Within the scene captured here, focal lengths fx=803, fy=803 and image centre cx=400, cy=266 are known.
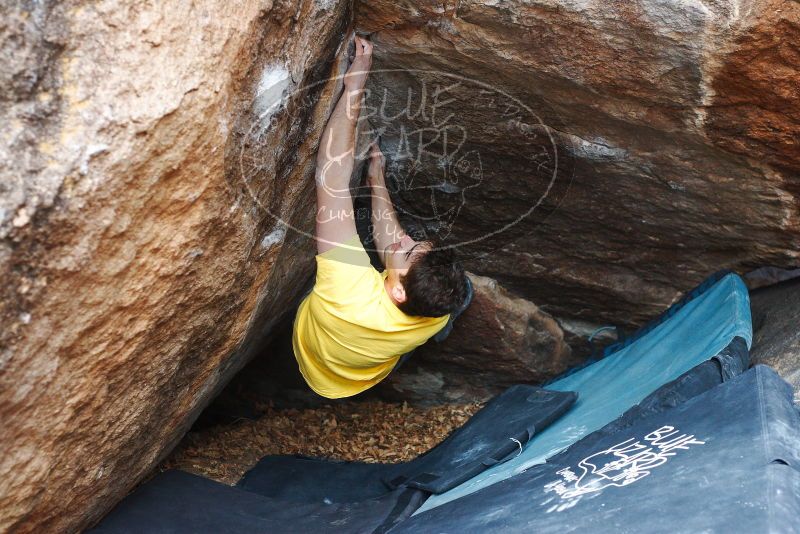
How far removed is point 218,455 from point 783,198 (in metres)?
2.45

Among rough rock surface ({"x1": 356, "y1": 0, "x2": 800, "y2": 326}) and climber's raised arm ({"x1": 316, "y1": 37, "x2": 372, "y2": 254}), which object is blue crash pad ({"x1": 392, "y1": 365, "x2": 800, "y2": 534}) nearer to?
rough rock surface ({"x1": 356, "y1": 0, "x2": 800, "y2": 326})

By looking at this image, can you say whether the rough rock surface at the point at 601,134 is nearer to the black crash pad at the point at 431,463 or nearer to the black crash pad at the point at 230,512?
the black crash pad at the point at 431,463

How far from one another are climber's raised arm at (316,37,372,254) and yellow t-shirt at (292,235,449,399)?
0.07 metres

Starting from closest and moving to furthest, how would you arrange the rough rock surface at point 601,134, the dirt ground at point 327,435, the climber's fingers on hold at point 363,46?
1. the rough rock surface at point 601,134
2. the climber's fingers on hold at point 363,46
3. the dirt ground at point 327,435

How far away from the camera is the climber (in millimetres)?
2639

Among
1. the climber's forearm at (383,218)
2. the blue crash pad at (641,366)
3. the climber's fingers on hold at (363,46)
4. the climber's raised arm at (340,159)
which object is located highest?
the climber's fingers on hold at (363,46)

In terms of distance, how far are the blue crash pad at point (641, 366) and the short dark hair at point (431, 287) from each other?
0.60 metres

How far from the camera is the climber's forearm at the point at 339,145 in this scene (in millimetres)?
2588

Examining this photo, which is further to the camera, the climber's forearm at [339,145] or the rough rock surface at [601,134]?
the climber's forearm at [339,145]

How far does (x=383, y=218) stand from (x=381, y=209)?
4cm

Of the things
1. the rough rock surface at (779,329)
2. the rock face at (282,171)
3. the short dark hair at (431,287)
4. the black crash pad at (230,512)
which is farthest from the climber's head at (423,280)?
the rough rock surface at (779,329)

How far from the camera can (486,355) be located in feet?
12.4

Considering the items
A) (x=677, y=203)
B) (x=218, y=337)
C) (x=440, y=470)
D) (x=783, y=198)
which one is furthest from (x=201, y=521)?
(x=783, y=198)

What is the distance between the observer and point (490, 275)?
3727 millimetres
